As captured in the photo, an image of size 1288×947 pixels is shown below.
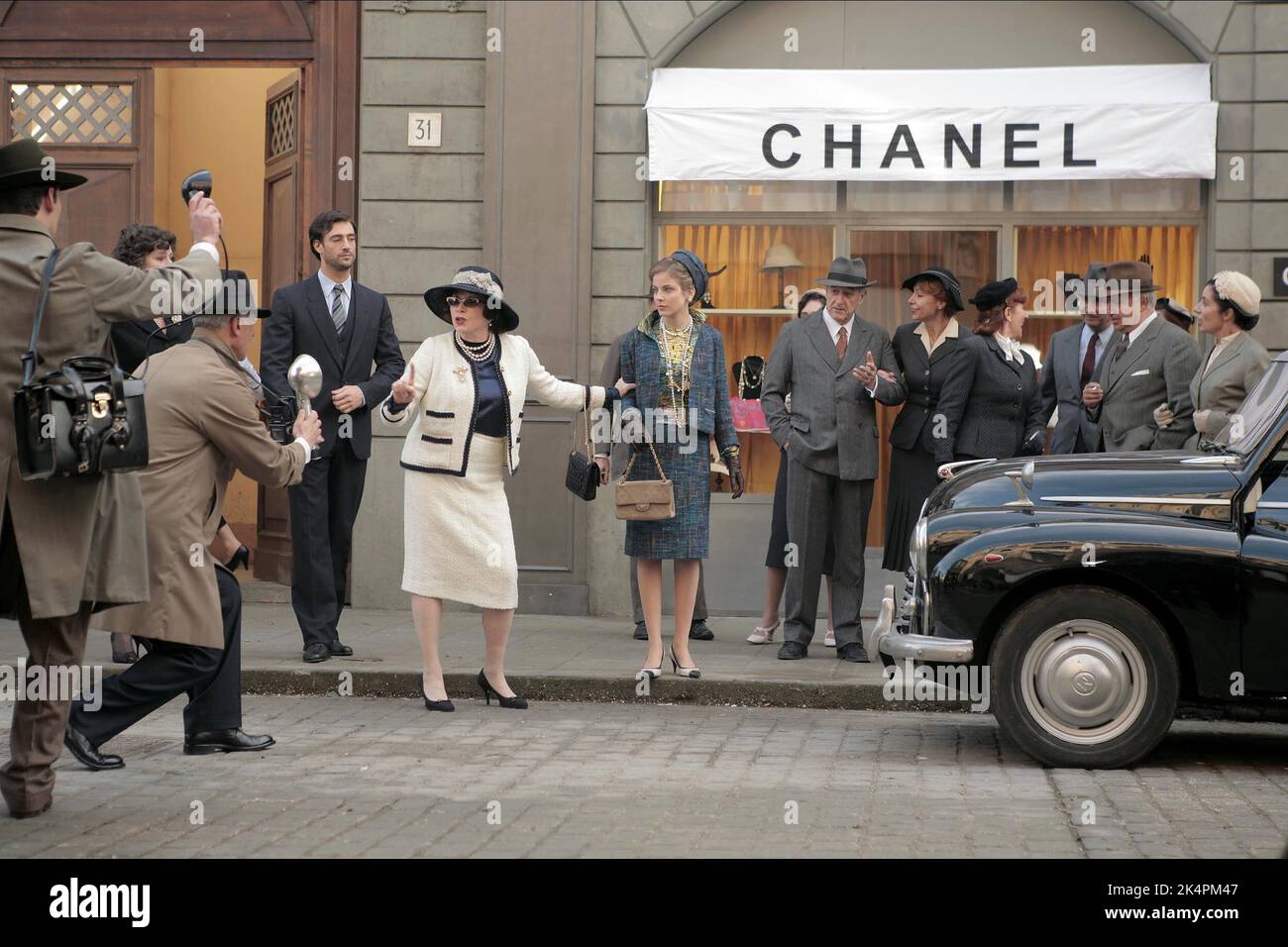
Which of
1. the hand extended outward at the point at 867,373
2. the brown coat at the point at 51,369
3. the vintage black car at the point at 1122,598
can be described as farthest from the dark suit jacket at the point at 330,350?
the brown coat at the point at 51,369

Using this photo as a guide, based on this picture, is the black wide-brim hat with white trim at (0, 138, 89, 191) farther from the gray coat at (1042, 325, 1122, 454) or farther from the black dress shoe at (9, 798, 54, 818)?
the gray coat at (1042, 325, 1122, 454)

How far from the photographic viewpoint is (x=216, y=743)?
24.1 ft

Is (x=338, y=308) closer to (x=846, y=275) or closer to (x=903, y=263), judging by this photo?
(x=846, y=275)

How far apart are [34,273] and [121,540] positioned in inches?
36.6

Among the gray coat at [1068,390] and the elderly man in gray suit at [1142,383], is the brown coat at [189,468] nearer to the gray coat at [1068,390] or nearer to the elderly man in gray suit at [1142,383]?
the elderly man in gray suit at [1142,383]

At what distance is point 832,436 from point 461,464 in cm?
260

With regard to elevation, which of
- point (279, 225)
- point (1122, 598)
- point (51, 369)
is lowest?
point (1122, 598)

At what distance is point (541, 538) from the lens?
12555mm

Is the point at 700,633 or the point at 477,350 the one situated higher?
the point at 477,350

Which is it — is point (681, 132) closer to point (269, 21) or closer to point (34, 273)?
point (269, 21)

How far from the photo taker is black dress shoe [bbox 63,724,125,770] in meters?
6.82

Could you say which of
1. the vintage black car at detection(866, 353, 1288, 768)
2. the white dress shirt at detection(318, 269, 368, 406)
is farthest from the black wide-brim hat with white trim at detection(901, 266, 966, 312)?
the white dress shirt at detection(318, 269, 368, 406)

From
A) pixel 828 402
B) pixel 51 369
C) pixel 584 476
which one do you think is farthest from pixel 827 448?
pixel 51 369
